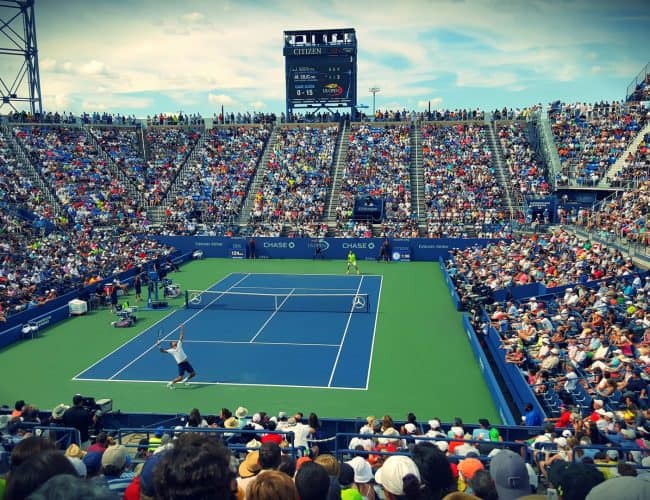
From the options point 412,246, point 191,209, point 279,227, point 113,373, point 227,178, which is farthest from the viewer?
point 227,178

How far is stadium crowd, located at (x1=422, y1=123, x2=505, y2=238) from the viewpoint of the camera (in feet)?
134

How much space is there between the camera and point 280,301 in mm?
27484

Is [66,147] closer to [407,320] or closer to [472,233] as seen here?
[472,233]

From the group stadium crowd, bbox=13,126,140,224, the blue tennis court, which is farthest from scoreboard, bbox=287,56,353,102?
the blue tennis court

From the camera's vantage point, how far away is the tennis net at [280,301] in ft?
85.9

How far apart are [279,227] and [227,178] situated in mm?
9014

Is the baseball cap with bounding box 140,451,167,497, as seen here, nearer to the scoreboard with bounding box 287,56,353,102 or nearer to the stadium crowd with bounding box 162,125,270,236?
the stadium crowd with bounding box 162,125,270,236

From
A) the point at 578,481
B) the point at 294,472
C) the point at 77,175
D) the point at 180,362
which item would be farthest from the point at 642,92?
the point at 578,481

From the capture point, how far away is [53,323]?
2439 cm

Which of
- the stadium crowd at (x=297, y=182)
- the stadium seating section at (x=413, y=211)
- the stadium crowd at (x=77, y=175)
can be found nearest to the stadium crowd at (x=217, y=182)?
the stadium seating section at (x=413, y=211)

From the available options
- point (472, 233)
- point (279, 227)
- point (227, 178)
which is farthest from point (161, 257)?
point (472, 233)

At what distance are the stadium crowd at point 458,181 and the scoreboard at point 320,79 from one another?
8135mm

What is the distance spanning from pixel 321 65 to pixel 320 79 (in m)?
1.16

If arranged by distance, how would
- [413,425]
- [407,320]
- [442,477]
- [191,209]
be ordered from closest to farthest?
1. [442,477]
2. [413,425]
3. [407,320]
4. [191,209]
